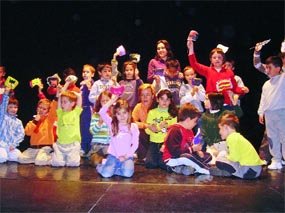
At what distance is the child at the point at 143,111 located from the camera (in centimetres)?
553

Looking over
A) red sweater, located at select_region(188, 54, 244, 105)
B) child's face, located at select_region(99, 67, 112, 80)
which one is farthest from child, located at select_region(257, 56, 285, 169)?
child's face, located at select_region(99, 67, 112, 80)

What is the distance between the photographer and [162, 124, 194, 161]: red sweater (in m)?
4.87

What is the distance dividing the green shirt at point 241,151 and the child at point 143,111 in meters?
1.20

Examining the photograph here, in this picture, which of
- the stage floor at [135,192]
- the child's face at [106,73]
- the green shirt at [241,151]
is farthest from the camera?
the child's face at [106,73]

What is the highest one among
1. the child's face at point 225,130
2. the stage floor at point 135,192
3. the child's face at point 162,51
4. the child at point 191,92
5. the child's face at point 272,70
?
the child's face at point 162,51

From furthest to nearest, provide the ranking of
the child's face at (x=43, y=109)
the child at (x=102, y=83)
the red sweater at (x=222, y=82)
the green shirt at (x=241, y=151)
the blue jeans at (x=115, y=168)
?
the child at (x=102, y=83)
the child's face at (x=43, y=109)
the red sweater at (x=222, y=82)
the blue jeans at (x=115, y=168)
the green shirt at (x=241, y=151)

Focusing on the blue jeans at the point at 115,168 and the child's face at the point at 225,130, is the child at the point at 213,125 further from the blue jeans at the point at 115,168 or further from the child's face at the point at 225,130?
the blue jeans at the point at 115,168

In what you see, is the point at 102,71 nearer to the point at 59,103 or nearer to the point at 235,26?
the point at 59,103

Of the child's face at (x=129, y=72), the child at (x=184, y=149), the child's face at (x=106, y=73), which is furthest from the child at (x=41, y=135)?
the child at (x=184, y=149)

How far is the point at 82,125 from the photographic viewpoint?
20.1ft

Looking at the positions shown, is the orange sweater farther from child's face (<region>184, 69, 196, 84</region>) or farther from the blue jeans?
child's face (<region>184, 69, 196, 84</region>)

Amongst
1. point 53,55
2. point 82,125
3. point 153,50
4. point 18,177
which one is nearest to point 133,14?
point 153,50

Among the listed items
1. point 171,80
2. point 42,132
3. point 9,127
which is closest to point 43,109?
point 42,132

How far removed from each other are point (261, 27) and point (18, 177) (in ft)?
18.5
